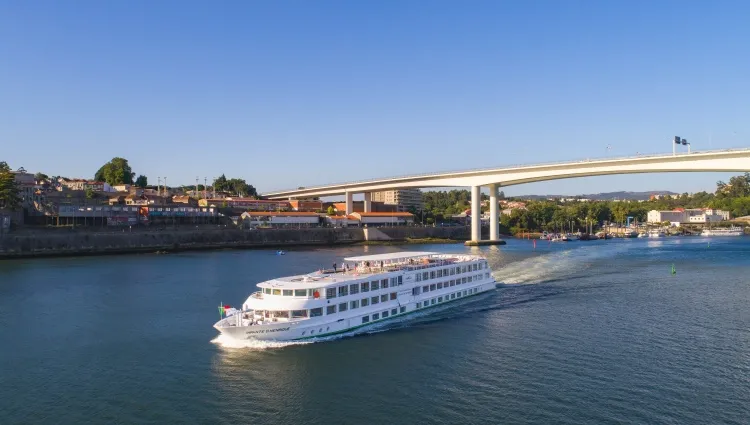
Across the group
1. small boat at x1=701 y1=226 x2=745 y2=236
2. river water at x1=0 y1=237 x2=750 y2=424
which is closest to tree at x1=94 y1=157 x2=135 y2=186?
river water at x1=0 y1=237 x2=750 y2=424

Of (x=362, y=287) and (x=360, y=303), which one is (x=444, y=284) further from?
(x=360, y=303)

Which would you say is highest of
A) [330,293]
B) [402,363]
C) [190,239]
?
[190,239]

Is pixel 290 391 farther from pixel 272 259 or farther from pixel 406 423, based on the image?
pixel 272 259

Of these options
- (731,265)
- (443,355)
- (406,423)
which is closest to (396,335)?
(443,355)

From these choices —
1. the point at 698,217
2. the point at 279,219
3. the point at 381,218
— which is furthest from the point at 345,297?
the point at 698,217

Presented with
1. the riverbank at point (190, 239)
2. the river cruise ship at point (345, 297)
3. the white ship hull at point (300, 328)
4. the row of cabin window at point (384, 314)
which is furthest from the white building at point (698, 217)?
the white ship hull at point (300, 328)

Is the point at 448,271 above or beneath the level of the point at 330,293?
above

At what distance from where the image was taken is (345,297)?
34.2 metres

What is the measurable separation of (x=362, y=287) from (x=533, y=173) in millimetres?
71239

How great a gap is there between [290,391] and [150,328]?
15204mm

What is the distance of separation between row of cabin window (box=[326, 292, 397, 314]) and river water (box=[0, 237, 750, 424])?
185cm

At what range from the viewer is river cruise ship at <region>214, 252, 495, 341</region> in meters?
31.3

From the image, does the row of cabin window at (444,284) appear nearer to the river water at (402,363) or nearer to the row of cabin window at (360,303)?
A: the river water at (402,363)

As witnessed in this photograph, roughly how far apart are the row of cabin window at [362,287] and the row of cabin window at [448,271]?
2779mm
